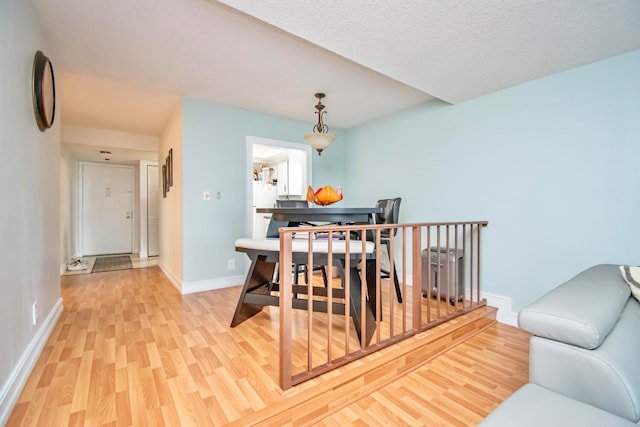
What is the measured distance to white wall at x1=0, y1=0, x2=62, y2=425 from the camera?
1286 millimetres

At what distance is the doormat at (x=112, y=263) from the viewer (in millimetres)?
4551

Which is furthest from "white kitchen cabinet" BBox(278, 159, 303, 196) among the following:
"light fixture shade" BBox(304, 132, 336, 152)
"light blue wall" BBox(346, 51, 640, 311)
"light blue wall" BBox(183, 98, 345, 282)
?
"light blue wall" BBox(346, 51, 640, 311)

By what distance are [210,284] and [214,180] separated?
46.5 inches

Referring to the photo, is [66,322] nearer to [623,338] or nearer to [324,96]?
[324,96]

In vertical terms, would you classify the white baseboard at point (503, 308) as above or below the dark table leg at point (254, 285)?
below

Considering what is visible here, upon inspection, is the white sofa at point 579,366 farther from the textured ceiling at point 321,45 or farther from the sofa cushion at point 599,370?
the textured ceiling at point 321,45

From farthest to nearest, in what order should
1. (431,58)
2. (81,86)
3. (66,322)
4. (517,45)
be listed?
(81,86) → (66,322) → (431,58) → (517,45)

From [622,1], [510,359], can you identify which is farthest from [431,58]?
[510,359]

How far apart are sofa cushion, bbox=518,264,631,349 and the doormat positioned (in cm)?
521

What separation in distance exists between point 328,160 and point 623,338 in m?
3.59

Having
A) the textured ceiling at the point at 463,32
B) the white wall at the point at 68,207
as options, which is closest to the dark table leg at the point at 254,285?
the textured ceiling at the point at 463,32

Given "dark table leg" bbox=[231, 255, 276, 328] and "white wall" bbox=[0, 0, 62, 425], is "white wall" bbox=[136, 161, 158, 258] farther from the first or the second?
"dark table leg" bbox=[231, 255, 276, 328]

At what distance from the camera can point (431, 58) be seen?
199 cm

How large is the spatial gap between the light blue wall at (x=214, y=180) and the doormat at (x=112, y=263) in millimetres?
2221
